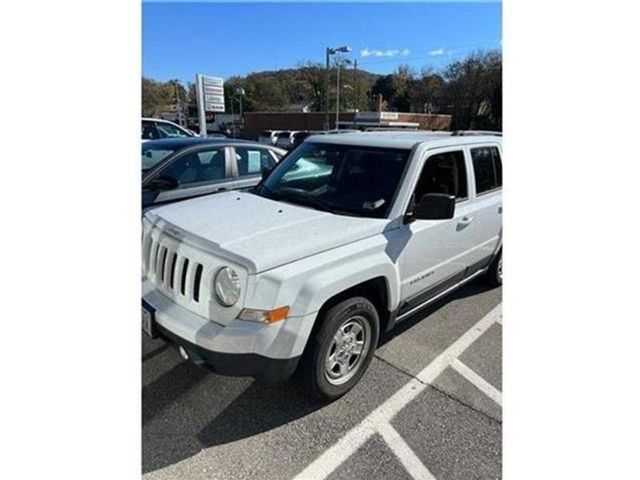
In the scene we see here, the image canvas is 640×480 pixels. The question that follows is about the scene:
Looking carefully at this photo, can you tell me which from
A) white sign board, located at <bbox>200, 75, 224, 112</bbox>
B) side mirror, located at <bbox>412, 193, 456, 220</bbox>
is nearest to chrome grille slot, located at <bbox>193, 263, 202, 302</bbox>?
side mirror, located at <bbox>412, 193, 456, 220</bbox>

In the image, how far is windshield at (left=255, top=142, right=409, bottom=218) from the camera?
9.71 ft

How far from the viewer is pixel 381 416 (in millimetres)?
2584

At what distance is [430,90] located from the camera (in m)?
49.8

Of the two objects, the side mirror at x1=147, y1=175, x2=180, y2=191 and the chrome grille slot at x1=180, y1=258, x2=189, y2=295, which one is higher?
the side mirror at x1=147, y1=175, x2=180, y2=191

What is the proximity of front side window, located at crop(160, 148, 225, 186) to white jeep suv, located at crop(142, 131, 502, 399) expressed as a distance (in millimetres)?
2092

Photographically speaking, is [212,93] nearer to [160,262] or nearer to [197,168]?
[197,168]

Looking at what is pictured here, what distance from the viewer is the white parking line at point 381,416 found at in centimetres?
221

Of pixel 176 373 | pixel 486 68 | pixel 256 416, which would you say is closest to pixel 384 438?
pixel 256 416

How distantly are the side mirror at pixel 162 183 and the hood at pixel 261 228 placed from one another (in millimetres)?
2039

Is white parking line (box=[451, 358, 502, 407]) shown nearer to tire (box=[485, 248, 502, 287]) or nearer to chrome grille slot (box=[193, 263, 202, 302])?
tire (box=[485, 248, 502, 287])

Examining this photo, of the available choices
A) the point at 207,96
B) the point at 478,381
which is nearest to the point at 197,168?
the point at 478,381

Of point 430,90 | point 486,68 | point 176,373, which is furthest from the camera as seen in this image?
point 430,90

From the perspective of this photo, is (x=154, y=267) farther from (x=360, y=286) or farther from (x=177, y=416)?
(x=360, y=286)
